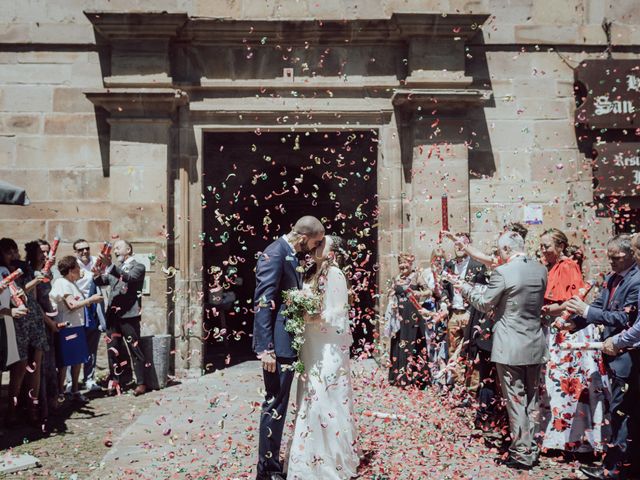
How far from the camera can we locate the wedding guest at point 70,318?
25.3ft

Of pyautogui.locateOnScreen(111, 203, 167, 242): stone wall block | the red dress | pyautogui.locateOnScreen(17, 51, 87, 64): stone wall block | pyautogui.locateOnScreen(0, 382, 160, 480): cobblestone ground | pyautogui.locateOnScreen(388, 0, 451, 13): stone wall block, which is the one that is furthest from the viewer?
pyautogui.locateOnScreen(17, 51, 87, 64): stone wall block

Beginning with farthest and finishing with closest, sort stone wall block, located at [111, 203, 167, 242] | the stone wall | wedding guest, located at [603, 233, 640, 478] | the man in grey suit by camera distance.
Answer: the stone wall < stone wall block, located at [111, 203, 167, 242] < the man in grey suit < wedding guest, located at [603, 233, 640, 478]

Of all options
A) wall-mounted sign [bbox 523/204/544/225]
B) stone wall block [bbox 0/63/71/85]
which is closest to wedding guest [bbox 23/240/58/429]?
stone wall block [bbox 0/63/71/85]

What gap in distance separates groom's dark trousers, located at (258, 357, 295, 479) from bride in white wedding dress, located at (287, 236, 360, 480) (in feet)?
0.47

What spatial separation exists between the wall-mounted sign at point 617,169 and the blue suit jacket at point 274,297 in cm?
663

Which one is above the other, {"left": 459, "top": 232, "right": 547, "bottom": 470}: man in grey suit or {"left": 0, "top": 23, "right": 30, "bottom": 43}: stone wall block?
{"left": 0, "top": 23, "right": 30, "bottom": 43}: stone wall block

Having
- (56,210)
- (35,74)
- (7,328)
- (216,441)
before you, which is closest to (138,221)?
(56,210)

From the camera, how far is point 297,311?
16.4ft

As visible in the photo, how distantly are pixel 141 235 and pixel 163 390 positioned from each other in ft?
7.51

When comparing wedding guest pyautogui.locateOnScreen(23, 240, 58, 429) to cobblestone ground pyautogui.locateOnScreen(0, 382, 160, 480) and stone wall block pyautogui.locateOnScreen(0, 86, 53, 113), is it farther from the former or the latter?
stone wall block pyautogui.locateOnScreen(0, 86, 53, 113)

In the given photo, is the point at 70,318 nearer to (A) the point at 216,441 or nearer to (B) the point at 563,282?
(A) the point at 216,441

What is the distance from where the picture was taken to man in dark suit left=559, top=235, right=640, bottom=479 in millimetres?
4957

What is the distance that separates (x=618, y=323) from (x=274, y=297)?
2.74 metres

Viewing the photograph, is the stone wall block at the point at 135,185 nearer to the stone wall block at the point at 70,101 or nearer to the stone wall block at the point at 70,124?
the stone wall block at the point at 70,124
